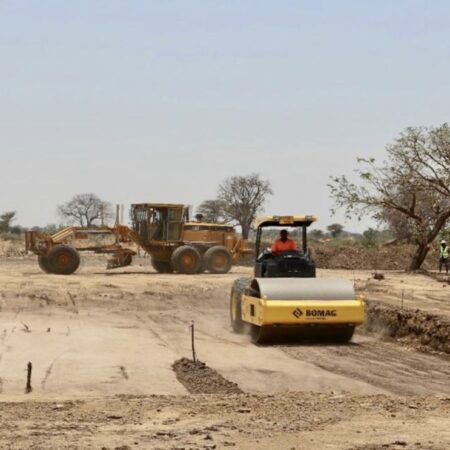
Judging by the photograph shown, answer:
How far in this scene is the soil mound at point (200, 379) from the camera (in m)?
12.0

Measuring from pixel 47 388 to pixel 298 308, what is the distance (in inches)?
231

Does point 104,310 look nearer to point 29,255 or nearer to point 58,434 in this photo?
point 58,434

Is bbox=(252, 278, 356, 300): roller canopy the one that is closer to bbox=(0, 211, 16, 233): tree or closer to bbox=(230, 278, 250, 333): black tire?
bbox=(230, 278, 250, 333): black tire

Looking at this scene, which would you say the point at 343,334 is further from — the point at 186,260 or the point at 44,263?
the point at 44,263

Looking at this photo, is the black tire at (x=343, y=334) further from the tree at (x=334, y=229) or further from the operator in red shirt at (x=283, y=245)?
the tree at (x=334, y=229)

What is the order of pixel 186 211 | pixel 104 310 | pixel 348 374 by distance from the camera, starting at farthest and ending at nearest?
1. pixel 186 211
2. pixel 104 310
3. pixel 348 374

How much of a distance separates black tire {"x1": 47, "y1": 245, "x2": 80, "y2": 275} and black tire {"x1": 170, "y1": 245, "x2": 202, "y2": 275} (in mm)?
3763

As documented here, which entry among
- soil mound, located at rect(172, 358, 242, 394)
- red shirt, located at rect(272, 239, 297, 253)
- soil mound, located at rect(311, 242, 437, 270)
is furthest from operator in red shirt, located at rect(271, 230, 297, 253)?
soil mound, located at rect(311, 242, 437, 270)

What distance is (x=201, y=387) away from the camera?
12266 millimetres

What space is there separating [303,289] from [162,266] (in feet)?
67.8

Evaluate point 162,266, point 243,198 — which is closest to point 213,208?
point 243,198

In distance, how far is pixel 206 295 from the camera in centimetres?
2831

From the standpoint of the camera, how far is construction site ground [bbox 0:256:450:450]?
8508 mm

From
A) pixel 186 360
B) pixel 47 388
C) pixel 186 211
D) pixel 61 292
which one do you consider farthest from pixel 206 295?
pixel 47 388
